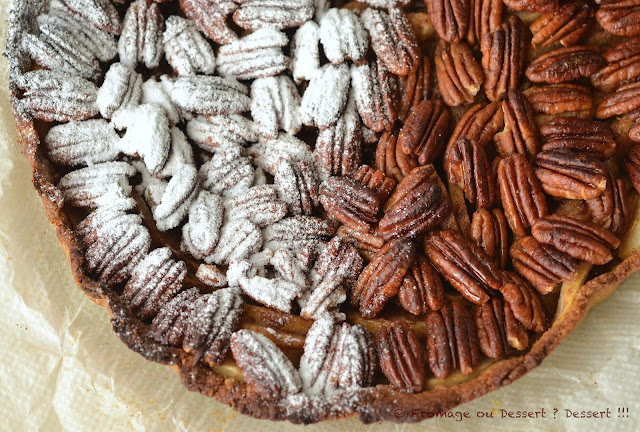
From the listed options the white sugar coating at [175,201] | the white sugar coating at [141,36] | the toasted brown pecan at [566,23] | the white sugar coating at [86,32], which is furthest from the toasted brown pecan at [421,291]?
the white sugar coating at [86,32]

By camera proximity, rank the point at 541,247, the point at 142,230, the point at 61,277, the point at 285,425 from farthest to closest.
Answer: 1. the point at 61,277
2. the point at 285,425
3. the point at 142,230
4. the point at 541,247

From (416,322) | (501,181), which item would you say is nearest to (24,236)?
(416,322)

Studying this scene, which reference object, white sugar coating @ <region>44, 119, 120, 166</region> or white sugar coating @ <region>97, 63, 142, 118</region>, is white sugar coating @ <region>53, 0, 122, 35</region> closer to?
white sugar coating @ <region>97, 63, 142, 118</region>

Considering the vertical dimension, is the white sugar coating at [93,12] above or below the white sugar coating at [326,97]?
above

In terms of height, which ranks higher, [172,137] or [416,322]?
[172,137]

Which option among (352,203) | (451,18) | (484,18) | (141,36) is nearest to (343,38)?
(451,18)

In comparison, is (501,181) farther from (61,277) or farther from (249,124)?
(61,277)

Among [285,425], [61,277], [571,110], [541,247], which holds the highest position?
[571,110]

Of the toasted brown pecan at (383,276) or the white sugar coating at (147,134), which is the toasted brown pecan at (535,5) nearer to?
the toasted brown pecan at (383,276)
